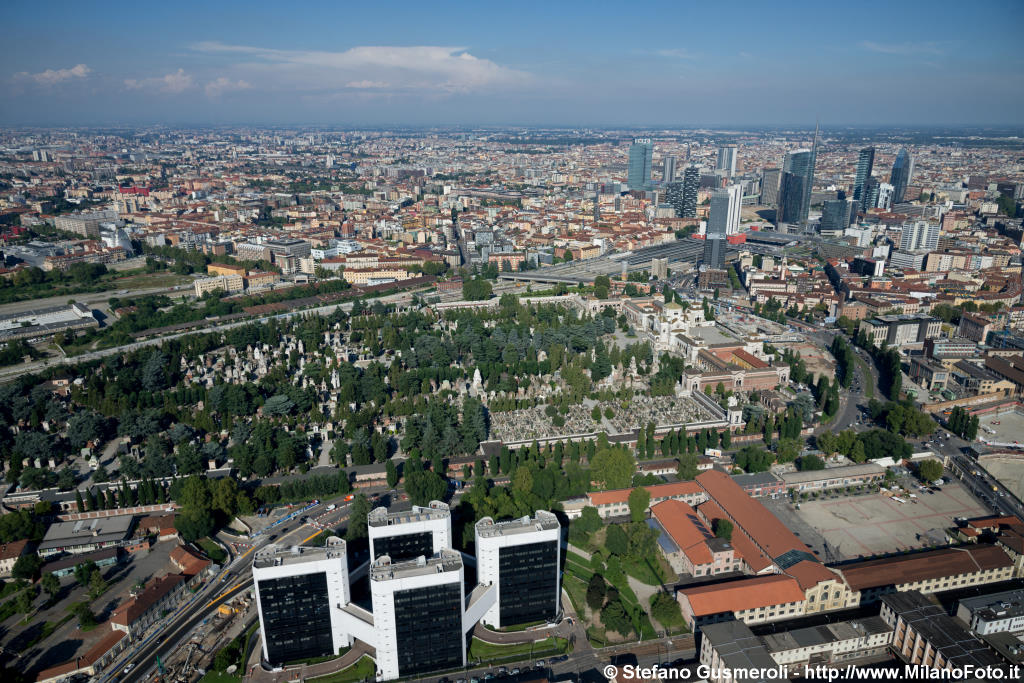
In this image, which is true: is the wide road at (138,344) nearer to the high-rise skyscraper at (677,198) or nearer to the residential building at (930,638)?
the residential building at (930,638)

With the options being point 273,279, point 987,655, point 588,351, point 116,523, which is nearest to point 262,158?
point 273,279

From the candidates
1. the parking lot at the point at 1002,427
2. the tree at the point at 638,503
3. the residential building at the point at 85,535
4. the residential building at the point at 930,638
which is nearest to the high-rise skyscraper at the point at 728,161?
the parking lot at the point at 1002,427

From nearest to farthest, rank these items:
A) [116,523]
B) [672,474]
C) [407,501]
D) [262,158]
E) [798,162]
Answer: [116,523] < [407,501] < [672,474] < [798,162] < [262,158]

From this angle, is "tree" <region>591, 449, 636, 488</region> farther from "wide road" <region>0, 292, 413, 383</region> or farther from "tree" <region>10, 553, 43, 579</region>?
"wide road" <region>0, 292, 413, 383</region>

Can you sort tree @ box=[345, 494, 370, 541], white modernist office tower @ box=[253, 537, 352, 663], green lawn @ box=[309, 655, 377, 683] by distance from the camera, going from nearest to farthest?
white modernist office tower @ box=[253, 537, 352, 663] < green lawn @ box=[309, 655, 377, 683] < tree @ box=[345, 494, 370, 541]

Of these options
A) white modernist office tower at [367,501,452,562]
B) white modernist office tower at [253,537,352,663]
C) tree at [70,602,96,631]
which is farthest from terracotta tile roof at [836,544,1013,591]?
tree at [70,602,96,631]

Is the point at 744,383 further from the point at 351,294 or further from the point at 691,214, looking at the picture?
the point at 691,214
